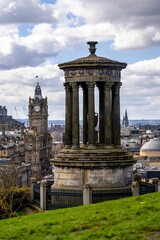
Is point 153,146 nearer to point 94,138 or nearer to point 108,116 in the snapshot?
point 108,116

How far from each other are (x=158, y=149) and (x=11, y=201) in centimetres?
13615

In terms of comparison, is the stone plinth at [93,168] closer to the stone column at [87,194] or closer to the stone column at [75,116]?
the stone column at [75,116]

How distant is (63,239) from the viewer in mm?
18141

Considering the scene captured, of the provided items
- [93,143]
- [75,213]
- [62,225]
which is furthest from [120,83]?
[62,225]

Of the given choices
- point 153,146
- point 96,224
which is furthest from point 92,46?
point 153,146

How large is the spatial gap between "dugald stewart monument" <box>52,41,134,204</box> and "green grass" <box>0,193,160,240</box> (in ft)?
22.3

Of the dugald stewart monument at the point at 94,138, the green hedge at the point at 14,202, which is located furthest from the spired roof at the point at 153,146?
the dugald stewart monument at the point at 94,138

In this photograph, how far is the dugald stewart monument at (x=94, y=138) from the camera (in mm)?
30766

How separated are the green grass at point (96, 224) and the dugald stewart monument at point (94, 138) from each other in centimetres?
680

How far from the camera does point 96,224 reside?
1978 cm

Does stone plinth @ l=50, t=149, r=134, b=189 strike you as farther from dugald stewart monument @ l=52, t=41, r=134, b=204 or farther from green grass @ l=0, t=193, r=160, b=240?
green grass @ l=0, t=193, r=160, b=240

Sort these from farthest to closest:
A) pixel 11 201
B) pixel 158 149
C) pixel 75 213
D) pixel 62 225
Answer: pixel 158 149 < pixel 11 201 < pixel 75 213 < pixel 62 225

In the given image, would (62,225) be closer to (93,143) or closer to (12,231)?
(12,231)

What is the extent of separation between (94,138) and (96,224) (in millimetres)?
12307
